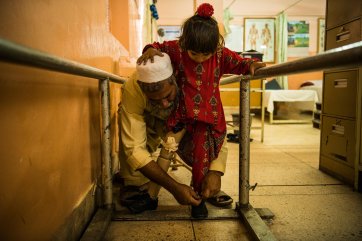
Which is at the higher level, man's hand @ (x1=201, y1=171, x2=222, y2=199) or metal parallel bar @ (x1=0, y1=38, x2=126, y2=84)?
metal parallel bar @ (x1=0, y1=38, x2=126, y2=84)

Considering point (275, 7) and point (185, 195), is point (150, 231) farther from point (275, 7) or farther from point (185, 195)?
point (275, 7)

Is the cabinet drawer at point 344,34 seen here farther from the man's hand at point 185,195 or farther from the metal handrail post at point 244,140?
the man's hand at point 185,195

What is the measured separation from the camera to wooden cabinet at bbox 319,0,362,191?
1.73 m

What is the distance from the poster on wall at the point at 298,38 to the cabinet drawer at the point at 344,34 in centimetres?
559

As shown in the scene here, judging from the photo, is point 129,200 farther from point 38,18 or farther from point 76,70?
point 38,18

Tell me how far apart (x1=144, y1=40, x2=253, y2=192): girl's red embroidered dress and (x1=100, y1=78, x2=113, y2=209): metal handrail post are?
28 centimetres

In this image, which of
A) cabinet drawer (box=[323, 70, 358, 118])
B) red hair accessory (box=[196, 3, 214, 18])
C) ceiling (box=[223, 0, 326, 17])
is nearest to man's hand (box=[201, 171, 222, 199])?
red hair accessory (box=[196, 3, 214, 18])

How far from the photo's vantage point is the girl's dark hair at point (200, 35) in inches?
42.5

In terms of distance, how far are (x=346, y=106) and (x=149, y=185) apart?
55.2 inches

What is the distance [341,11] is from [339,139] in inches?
34.0

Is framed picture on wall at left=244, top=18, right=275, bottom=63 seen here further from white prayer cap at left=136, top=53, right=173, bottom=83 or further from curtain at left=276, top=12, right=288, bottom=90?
white prayer cap at left=136, top=53, right=173, bottom=83

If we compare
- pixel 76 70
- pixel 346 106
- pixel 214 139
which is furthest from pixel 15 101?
pixel 346 106

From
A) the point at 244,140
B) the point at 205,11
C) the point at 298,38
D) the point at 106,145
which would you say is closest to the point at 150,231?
the point at 106,145

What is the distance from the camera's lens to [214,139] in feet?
4.29
